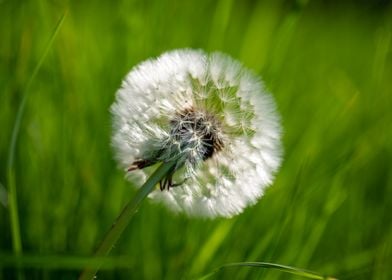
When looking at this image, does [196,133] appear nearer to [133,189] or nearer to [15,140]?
[15,140]

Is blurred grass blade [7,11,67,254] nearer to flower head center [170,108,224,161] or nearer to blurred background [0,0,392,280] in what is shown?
blurred background [0,0,392,280]

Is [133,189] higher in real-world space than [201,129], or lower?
lower

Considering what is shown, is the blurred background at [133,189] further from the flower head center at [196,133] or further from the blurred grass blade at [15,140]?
the flower head center at [196,133]

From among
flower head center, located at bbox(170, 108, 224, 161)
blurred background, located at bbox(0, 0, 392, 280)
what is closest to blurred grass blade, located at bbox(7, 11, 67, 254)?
blurred background, located at bbox(0, 0, 392, 280)

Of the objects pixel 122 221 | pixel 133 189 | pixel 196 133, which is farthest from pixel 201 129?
pixel 133 189

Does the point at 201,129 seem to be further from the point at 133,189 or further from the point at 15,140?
the point at 133,189

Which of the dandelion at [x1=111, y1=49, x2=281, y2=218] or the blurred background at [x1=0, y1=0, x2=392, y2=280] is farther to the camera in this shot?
the blurred background at [x1=0, y1=0, x2=392, y2=280]

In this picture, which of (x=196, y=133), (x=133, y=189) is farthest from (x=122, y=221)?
(x=133, y=189)

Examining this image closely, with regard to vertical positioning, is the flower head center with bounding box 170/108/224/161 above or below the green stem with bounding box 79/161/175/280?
above

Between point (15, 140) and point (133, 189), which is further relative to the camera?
Answer: point (133, 189)
